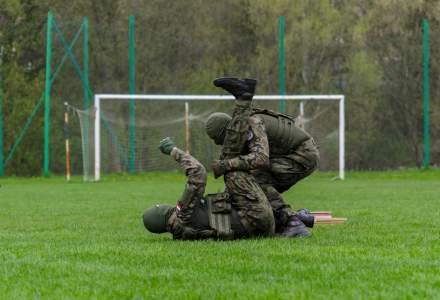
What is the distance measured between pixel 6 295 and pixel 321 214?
6.09m

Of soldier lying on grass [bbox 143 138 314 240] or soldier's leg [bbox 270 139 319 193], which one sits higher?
soldier's leg [bbox 270 139 319 193]

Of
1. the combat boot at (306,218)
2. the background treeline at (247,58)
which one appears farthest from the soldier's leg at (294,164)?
the background treeline at (247,58)

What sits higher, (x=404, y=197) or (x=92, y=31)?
(x=92, y=31)

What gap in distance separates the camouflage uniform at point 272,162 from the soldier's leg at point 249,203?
109mm

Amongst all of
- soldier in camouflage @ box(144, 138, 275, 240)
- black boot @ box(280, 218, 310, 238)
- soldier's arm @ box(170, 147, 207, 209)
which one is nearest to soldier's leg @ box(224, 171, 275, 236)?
soldier in camouflage @ box(144, 138, 275, 240)

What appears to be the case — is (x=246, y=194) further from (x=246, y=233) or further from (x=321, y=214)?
(x=321, y=214)

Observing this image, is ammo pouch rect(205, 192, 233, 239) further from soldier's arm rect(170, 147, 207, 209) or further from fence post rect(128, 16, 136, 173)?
fence post rect(128, 16, 136, 173)

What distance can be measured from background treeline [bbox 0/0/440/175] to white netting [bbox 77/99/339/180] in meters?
2.07

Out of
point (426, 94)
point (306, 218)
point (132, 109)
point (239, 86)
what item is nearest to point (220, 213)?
point (306, 218)

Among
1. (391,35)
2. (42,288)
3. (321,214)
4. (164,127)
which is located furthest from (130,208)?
(391,35)

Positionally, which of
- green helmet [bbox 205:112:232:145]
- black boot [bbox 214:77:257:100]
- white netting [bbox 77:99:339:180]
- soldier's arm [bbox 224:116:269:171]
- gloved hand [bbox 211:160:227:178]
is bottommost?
white netting [bbox 77:99:339:180]

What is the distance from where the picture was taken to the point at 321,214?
35.9ft

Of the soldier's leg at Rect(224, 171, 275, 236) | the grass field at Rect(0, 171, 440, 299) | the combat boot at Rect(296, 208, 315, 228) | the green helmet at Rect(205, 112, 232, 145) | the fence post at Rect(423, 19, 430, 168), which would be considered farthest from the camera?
the fence post at Rect(423, 19, 430, 168)

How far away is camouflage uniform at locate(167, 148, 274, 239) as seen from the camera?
324 inches
